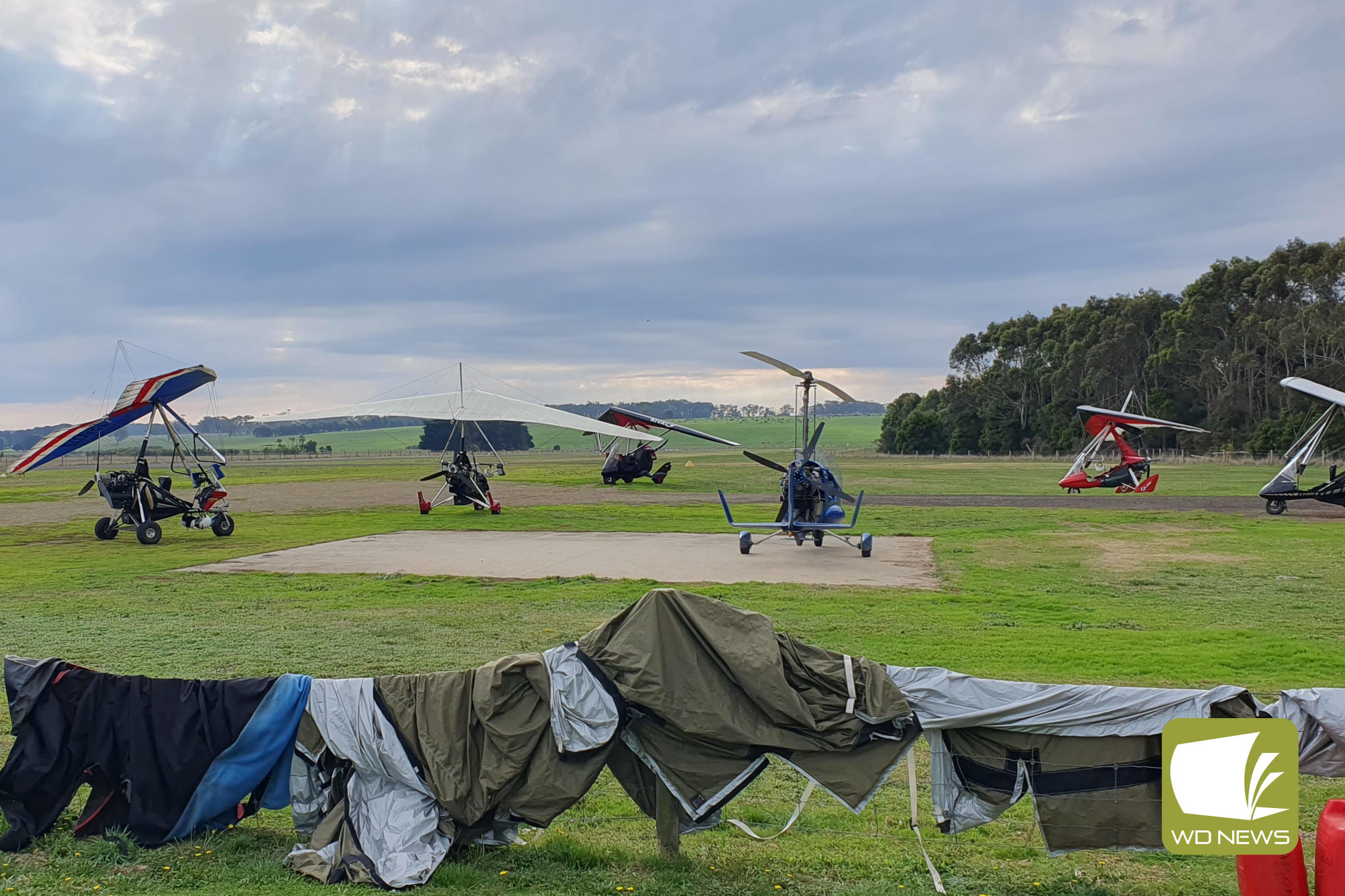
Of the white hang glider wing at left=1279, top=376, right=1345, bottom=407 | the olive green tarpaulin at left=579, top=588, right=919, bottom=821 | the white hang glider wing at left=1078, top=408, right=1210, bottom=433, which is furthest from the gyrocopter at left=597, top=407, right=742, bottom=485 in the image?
the olive green tarpaulin at left=579, top=588, right=919, bottom=821

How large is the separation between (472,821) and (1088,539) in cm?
1906

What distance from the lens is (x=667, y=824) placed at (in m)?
4.89

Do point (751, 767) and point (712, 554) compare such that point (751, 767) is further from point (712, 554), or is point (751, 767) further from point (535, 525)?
point (535, 525)

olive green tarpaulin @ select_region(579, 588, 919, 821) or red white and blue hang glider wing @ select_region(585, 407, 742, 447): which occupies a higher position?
red white and blue hang glider wing @ select_region(585, 407, 742, 447)

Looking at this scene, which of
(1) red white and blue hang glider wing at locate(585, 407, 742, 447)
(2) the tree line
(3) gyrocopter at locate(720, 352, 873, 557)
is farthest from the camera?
(2) the tree line

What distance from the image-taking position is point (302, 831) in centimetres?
510

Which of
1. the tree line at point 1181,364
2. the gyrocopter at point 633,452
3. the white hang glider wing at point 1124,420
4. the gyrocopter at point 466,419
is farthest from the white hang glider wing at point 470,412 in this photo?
the tree line at point 1181,364

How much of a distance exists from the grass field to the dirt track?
11.4 feet

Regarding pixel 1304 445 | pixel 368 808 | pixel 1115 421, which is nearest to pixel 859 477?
pixel 1115 421

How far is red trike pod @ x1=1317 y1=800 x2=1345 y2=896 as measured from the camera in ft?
12.0

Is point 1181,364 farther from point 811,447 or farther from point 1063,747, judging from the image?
point 1063,747

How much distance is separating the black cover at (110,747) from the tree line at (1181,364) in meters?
65.6

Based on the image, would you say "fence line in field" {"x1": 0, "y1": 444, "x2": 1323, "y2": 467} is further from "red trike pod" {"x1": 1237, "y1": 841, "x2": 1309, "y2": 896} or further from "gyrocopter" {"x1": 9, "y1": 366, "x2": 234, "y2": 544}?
"red trike pod" {"x1": 1237, "y1": 841, "x2": 1309, "y2": 896}

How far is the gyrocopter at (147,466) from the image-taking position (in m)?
21.4
